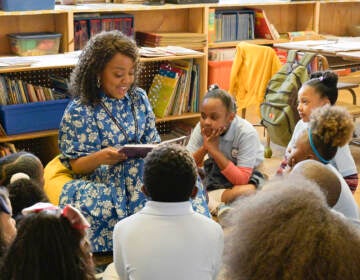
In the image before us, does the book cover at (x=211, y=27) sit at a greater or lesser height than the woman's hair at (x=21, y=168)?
greater

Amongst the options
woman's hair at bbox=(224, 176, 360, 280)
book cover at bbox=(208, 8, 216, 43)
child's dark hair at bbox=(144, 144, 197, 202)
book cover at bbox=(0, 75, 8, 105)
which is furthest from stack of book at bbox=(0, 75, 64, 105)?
woman's hair at bbox=(224, 176, 360, 280)

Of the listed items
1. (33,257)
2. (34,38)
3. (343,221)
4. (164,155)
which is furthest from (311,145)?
(34,38)

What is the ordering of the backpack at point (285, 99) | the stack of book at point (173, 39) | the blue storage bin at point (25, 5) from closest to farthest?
the backpack at point (285, 99) → the blue storage bin at point (25, 5) → the stack of book at point (173, 39)

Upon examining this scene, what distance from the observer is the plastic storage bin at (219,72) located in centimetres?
553

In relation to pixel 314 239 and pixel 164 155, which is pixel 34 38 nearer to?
pixel 164 155

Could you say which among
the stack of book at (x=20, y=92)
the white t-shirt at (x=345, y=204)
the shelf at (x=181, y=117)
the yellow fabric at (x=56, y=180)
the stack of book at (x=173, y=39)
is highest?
the stack of book at (x=173, y=39)

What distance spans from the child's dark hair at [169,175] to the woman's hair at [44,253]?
48 centimetres

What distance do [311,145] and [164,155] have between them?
0.86m

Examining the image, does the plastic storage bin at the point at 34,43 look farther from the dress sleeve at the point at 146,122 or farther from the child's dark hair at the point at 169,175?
A: the child's dark hair at the point at 169,175

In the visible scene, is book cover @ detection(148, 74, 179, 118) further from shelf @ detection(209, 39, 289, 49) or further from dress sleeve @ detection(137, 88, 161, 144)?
shelf @ detection(209, 39, 289, 49)

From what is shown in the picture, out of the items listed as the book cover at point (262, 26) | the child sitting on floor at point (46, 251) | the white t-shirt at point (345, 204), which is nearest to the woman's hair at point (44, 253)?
the child sitting on floor at point (46, 251)

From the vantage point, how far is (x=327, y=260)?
123cm

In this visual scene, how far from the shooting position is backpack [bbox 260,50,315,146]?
14.4ft

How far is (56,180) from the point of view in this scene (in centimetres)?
309
